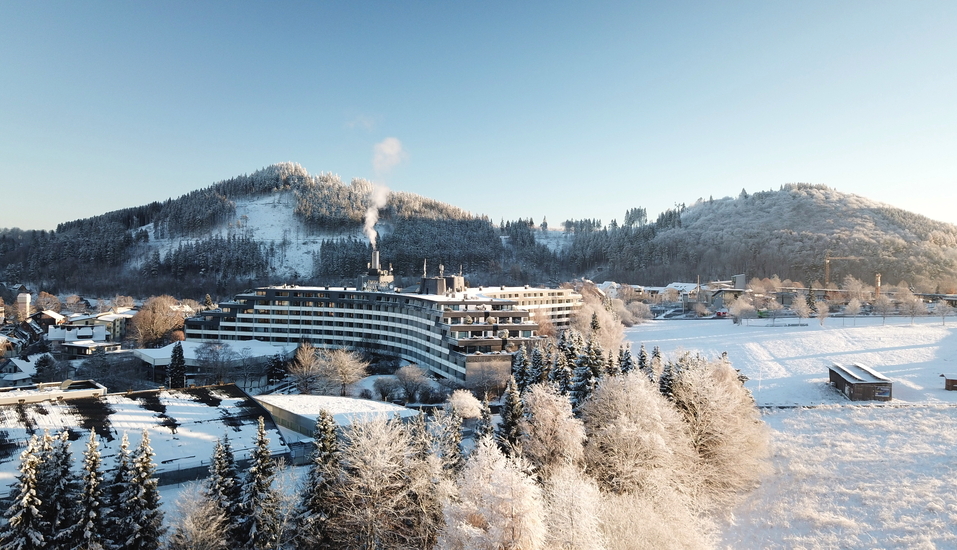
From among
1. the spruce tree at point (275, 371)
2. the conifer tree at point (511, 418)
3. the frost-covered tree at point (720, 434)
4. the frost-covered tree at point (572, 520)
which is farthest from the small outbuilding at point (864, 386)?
the spruce tree at point (275, 371)

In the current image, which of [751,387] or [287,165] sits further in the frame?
[287,165]

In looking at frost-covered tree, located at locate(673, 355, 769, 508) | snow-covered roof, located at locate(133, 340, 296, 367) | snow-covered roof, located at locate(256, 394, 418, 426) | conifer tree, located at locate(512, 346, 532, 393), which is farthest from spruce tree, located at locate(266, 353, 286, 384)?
frost-covered tree, located at locate(673, 355, 769, 508)

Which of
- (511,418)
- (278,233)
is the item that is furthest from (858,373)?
(278,233)

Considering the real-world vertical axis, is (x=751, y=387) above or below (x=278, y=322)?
below

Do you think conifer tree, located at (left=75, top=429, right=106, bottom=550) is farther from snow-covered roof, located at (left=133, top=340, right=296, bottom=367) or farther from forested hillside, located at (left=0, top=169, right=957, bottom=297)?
forested hillside, located at (left=0, top=169, right=957, bottom=297)

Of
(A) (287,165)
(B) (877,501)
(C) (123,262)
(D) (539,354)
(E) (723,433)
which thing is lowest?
(B) (877,501)

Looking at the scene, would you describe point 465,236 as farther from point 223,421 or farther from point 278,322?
point 223,421

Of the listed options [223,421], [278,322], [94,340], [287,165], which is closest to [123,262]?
[287,165]

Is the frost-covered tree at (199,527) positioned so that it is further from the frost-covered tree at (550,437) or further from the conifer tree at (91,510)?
the frost-covered tree at (550,437)
